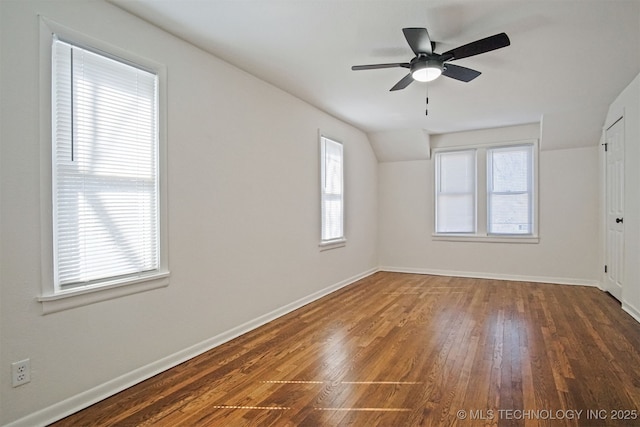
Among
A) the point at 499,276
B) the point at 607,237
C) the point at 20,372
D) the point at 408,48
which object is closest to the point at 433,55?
the point at 408,48

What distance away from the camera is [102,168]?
2.25 meters

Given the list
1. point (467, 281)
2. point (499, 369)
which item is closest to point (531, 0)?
point (499, 369)

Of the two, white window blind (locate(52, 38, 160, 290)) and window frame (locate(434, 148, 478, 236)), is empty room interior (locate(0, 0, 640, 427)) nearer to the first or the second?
white window blind (locate(52, 38, 160, 290))

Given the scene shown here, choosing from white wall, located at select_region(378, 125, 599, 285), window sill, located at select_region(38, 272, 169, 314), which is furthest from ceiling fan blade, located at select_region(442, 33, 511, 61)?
white wall, located at select_region(378, 125, 599, 285)

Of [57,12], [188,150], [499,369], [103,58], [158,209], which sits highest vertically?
[57,12]

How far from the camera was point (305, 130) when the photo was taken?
14.6ft

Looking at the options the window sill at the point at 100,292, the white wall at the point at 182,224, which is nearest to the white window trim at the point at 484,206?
the white wall at the point at 182,224

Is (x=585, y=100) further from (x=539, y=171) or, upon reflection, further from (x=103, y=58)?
(x=103, y=58)

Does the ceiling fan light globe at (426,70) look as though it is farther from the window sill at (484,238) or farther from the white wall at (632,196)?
the window sill at (484,238)

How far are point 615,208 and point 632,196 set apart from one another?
83cm

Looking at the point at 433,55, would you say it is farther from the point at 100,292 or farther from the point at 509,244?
the point at 509,244

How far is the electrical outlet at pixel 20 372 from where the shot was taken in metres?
1.85

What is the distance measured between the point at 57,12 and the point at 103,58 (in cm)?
31

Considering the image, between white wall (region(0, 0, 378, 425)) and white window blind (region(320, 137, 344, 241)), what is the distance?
246 millimetres
